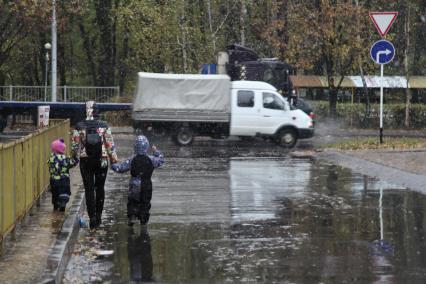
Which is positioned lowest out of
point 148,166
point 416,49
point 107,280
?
point 107,280

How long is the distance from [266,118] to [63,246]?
2018 cm

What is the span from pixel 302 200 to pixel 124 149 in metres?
13.0

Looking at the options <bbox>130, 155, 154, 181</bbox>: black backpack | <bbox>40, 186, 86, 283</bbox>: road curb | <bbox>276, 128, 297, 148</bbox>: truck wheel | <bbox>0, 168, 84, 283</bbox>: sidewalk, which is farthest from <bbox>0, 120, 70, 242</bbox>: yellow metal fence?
<bbox>276, 128, 297, 148</bbox>: truck wheel

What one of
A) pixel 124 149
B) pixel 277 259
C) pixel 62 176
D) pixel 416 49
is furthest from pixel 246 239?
pixel 416 49

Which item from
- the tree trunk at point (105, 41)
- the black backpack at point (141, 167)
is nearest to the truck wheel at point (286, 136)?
the black backpack at point (141, 167)

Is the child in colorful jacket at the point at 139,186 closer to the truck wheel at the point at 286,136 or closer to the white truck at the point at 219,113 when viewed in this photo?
the white truck at the point at 219,113

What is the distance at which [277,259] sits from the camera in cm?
927

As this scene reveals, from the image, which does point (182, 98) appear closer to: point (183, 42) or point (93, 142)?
point (183, 42)

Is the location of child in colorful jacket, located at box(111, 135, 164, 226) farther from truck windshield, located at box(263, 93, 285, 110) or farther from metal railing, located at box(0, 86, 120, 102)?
metal railing, located at box(0, 86, 120, 102)

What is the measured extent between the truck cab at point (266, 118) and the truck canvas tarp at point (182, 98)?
0.43 metres

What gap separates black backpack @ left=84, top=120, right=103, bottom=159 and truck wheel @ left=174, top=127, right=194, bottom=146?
57.3ft

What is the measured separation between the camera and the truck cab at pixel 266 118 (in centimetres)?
2905

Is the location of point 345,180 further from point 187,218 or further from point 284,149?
point 284,149

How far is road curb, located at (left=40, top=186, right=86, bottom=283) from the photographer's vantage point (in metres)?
8.03
